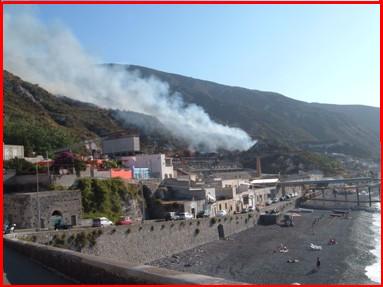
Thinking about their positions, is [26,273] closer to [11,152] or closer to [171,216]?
[171,216]

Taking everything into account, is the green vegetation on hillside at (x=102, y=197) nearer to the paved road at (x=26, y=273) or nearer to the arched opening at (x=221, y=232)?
the arched opening at (x=221, y=232)

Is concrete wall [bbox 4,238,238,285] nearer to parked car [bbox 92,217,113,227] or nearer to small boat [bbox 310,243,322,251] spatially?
parked car [bbox 92,217,113,227]

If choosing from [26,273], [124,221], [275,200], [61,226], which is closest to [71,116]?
[275,200]

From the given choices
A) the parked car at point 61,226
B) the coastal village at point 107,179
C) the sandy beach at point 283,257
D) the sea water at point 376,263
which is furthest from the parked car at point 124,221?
the sea water at point 376,263

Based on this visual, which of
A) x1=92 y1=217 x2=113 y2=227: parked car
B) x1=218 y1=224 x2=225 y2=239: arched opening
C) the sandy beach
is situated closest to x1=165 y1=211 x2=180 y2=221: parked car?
the sandy beach

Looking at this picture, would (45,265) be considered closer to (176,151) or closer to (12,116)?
(12,116)

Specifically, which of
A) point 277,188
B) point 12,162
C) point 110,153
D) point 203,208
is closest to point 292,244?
point 203,208
